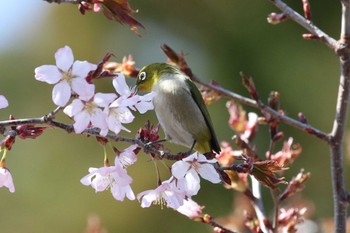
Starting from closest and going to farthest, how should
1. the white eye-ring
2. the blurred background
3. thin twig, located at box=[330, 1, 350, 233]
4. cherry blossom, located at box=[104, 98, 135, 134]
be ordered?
cherry blossom, located at box=[104, 98, 135, 134]
thin twig, located at box=[330, 1, 350, 233]
the white eye-ring
the blurred background

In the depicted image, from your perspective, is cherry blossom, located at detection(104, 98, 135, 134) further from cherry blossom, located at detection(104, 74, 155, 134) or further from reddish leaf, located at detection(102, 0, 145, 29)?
reddish leaf, located at detection(102, 0, 145, 29)

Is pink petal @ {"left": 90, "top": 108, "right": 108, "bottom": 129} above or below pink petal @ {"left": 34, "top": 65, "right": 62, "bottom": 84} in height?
below

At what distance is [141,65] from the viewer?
8555 millimetres

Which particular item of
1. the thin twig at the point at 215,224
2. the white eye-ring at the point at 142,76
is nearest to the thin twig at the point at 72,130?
the thin twig at the point at 215,224

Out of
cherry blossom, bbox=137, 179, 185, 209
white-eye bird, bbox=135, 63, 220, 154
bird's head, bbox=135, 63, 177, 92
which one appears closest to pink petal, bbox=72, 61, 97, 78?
cherry blossom, bbox=137, 179, 185, 209

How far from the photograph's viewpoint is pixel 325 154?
886 centimetres

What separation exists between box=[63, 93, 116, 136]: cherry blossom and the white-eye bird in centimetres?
82

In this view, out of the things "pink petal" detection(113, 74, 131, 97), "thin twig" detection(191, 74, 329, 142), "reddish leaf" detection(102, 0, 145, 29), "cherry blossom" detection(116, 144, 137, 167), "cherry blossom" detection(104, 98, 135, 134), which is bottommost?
"thin twig" detection(191, 74, 329, 142)

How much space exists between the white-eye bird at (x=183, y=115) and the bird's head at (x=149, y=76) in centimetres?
7

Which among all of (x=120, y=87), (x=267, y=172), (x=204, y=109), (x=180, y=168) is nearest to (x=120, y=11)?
(x=120, y=87)

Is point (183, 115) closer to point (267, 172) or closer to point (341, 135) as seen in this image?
point (341, 135)

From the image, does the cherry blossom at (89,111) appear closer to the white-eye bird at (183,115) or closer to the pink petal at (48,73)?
the pink petal at (48,73)

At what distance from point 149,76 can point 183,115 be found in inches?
11.9

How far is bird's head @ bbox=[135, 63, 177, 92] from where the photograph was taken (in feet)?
9.22
